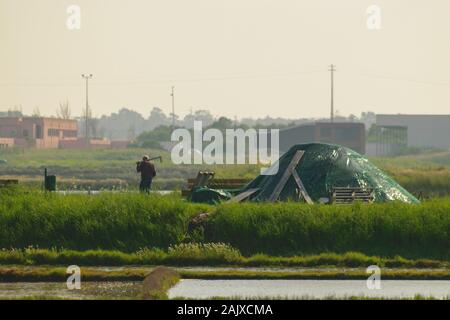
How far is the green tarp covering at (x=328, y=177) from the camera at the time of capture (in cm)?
2942

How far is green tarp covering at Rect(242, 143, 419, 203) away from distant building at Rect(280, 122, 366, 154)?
91908 mm

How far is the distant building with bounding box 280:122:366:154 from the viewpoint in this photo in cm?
12344

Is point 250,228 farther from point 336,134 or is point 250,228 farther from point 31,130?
point 31,130

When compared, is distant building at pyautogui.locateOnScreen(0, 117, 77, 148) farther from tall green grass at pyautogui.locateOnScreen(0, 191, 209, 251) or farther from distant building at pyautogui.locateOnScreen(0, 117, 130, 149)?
tall green grass at pyautogui.locateOnScreen(0, 191, 209, 251)

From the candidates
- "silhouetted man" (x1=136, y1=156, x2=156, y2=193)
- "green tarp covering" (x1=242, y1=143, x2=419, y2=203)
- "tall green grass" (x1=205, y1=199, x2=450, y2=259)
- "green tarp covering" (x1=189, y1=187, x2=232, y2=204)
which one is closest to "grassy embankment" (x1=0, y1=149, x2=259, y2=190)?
"silhouetted man" (x1=136, y1=156, x2=156, y2=193)

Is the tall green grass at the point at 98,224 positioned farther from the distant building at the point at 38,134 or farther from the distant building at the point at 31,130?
the distant building at the point at 31,130

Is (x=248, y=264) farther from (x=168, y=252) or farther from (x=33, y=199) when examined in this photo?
(x=33, y=199)

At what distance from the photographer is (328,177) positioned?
29672mm

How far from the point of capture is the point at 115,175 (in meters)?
90.1

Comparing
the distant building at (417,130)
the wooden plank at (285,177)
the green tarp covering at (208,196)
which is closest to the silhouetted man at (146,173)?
the green tarp covering at (208,196)

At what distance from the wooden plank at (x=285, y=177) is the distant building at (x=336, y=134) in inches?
3638

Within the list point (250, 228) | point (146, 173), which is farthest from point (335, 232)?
point (146, 173)

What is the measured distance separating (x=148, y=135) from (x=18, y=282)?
16268 cm

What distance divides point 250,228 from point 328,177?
5.45 metres
